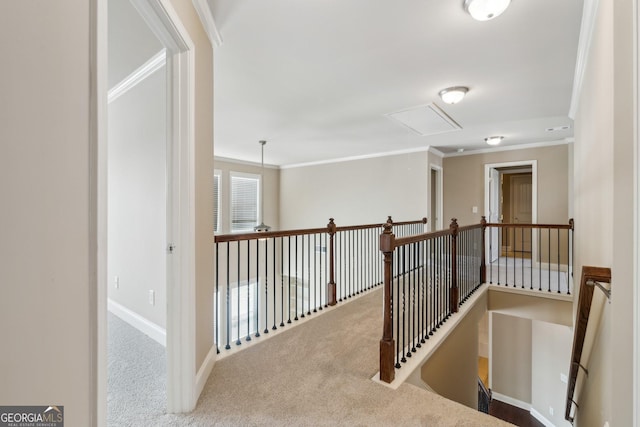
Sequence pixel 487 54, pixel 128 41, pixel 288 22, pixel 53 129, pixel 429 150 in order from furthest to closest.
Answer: pixel 429 150
pixel 487 54
pixel 128 41
pixel 288 22
pixel 53 129

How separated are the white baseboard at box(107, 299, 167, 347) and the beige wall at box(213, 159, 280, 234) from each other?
139 inches

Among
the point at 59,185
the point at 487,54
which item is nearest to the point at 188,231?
the point at 59,185

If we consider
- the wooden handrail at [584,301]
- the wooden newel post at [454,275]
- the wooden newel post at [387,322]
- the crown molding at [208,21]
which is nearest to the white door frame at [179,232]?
the crown molding at [208,21]

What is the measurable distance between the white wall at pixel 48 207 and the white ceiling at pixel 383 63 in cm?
146

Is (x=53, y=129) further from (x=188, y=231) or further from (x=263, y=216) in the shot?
(x=263, y=216)

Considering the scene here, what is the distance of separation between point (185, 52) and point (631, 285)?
2335 mm

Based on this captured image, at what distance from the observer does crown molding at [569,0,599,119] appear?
5.88 feet

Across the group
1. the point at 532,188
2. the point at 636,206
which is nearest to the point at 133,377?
the point at 636,206

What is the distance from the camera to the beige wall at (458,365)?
104 inches

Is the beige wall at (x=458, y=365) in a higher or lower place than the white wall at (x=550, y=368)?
higher

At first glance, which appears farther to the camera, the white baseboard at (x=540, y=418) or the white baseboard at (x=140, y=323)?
the white baseboard at (x=540, y=418)

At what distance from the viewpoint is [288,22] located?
2012mm

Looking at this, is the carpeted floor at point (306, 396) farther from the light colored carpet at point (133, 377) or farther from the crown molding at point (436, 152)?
the crown molding at point (436, 152)

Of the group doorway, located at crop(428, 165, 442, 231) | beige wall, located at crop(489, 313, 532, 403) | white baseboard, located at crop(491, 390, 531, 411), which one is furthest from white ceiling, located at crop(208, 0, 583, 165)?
white baseboard, located at crop(491, 390, 531, 411)
